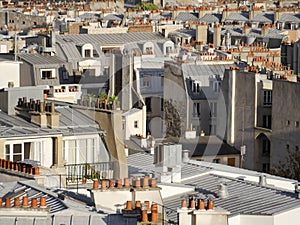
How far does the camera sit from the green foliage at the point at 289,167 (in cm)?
4028

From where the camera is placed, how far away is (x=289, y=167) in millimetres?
41125

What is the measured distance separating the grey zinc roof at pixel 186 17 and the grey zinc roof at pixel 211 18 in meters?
0.51

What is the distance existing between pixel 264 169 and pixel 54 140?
61.1 feet

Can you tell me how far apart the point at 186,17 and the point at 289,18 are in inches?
252

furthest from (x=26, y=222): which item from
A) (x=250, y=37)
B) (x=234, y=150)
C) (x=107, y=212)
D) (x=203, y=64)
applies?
(x=250, y=37)

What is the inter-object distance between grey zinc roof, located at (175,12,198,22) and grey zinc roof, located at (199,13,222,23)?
507 millimetres

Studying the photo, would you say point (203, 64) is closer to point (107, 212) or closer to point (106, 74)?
point (106, 74)

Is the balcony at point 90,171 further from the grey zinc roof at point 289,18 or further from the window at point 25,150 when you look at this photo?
the grey zinc roof at point 289,18

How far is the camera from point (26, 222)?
60.2 ft

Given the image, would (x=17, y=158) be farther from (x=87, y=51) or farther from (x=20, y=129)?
(x=87, y=51)

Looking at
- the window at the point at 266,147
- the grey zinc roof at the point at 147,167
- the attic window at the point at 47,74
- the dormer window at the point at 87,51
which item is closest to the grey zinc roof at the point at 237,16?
the dormer window at the point at 87,51

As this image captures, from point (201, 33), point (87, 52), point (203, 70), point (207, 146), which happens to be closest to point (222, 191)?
point (207, 146)

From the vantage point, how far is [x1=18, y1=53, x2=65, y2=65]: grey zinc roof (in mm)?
47125

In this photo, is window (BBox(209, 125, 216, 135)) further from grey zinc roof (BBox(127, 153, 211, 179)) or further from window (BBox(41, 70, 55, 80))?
grey zinc roof (BBox(127, 153, 211, 179))
